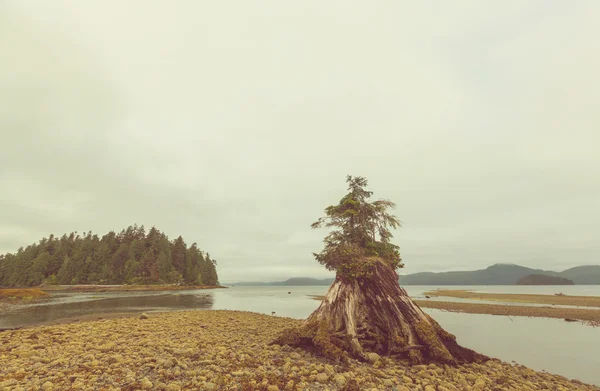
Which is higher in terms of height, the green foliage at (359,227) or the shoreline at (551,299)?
the green foliage at (359,227)

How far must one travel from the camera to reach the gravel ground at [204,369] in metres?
9.03

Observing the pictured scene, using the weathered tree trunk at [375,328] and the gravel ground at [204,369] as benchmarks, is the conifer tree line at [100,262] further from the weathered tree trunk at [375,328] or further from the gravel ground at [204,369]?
the weathered tree trunk at [375,328]

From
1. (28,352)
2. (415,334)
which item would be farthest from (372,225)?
(28,352)

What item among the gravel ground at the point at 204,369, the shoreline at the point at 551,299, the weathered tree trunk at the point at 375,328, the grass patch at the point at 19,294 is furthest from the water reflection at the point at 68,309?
the shoreline at the point at 551,299

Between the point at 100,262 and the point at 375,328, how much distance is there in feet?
464

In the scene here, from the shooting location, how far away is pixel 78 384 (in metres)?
8.34

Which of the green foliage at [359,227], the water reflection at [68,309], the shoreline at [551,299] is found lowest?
the shoreline at [551,299]

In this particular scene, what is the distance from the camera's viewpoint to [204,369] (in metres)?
10.4

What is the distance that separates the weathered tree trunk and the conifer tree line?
4902 inches

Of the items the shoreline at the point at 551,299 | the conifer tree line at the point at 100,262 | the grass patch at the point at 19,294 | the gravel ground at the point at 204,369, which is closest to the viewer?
the gravel ground at the point at 204,369

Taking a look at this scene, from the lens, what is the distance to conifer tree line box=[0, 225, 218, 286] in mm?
112750

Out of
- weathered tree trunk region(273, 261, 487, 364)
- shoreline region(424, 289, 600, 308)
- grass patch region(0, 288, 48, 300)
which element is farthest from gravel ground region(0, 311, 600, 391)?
shoreline region(424, 289, 600, 308)

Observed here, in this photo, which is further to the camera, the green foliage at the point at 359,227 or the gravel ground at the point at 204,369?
the green foliage at the point at 359,227

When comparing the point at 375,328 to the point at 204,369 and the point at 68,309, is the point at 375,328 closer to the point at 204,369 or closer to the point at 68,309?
the point at 204,369
